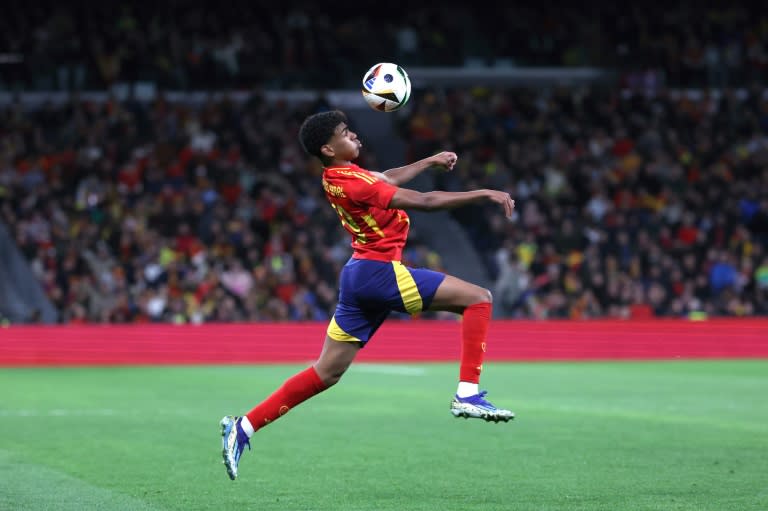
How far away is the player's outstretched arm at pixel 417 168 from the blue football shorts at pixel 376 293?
1.75 ft

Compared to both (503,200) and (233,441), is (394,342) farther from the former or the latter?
(503,200)

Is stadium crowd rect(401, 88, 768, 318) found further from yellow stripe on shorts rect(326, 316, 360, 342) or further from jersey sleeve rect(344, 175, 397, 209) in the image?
jersey sleeve rect(344, 175, 397, 209)

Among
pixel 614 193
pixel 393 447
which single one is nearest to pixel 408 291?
pixel 393 447

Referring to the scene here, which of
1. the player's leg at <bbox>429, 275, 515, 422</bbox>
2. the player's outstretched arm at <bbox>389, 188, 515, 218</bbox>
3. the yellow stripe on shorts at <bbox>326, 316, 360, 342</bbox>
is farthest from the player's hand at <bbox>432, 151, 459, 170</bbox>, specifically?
the yellow stripe on shorts at <bbox>326, 316, 360, 342</bbox>

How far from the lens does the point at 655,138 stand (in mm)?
30656

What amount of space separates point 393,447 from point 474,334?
3106mm

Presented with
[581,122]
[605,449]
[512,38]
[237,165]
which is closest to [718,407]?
[605,449]

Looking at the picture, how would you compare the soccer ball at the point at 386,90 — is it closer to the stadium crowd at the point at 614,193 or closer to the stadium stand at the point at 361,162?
the stadium stand at the point at 361,162

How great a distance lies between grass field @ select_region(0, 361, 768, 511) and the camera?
8438 millimetres

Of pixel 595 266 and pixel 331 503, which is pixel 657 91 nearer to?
pixel 595 266

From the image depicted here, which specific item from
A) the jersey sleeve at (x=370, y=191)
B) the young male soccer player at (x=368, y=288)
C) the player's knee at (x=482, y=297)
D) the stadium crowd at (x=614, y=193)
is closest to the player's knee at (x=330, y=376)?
the young male soccer player at (x=368, y=288)

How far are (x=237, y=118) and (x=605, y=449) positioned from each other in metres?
19.7

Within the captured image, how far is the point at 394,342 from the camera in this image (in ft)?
77.8

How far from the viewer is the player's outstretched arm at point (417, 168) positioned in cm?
823
